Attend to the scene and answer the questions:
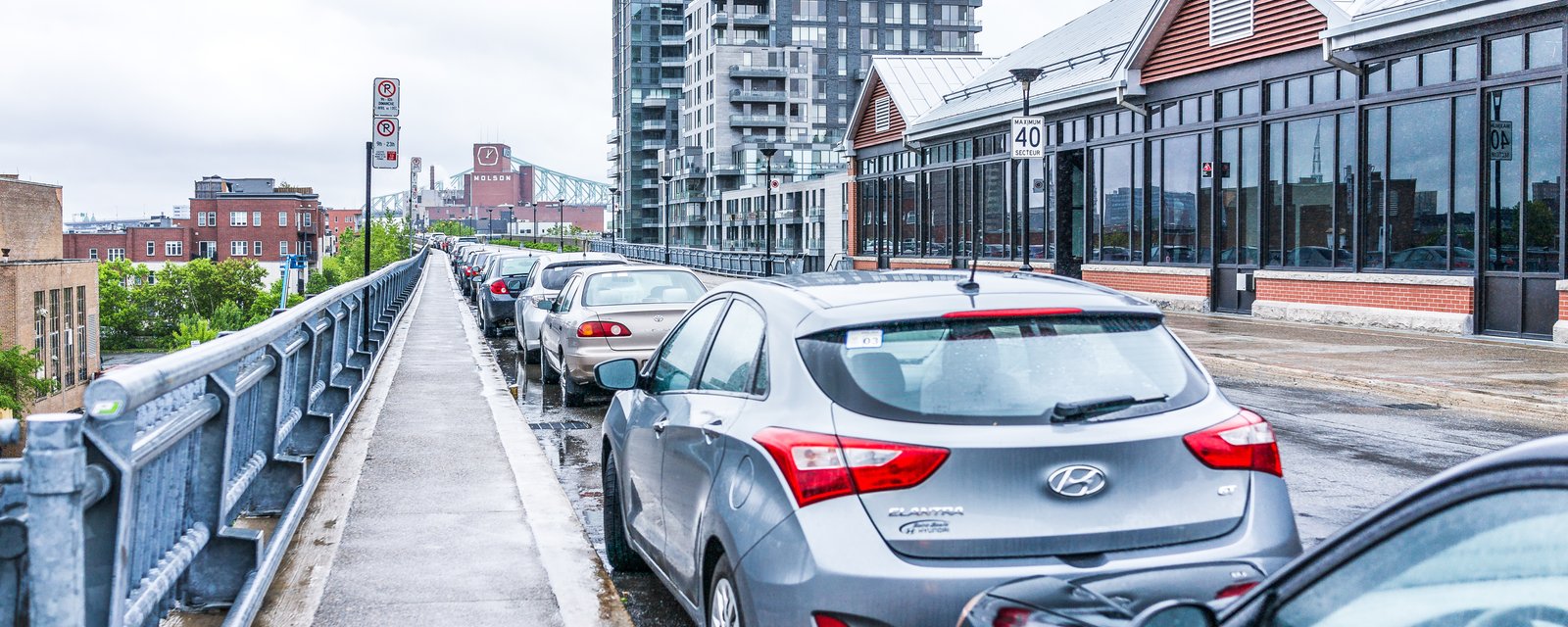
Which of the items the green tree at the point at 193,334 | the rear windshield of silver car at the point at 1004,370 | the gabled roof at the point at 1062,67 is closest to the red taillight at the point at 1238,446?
the rear windshield of silver car at the point at 1004,370

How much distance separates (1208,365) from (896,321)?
13.2 metres

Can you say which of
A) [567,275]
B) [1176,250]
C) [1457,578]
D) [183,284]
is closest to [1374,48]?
[1176,250]

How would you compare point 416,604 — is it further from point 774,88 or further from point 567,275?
point 774,88

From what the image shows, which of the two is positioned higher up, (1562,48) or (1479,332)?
(1562,48)

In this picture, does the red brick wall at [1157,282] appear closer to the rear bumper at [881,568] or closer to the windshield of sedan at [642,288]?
the windshield of sedan at [642,288]

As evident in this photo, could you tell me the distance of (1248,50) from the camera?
81.0 feet

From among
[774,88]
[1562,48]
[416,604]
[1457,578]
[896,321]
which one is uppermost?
[774,88]

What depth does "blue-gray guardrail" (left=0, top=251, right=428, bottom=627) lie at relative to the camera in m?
3.10

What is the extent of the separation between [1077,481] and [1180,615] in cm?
157

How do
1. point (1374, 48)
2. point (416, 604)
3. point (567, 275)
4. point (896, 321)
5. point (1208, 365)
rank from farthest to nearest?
point (1374, 48) < point (567, 275) < point (1208, 365) < point (416, 604) < point (896, 321)

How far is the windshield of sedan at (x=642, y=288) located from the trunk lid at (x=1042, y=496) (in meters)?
10.4

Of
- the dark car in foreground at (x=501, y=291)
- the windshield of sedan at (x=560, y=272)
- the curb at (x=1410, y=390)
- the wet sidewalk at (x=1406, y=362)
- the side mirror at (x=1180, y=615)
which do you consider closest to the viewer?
the side mirror at (x=1180, y=615)

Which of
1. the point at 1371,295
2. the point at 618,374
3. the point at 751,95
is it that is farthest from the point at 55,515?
the point at 751,95

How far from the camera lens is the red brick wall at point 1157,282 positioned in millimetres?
26625
